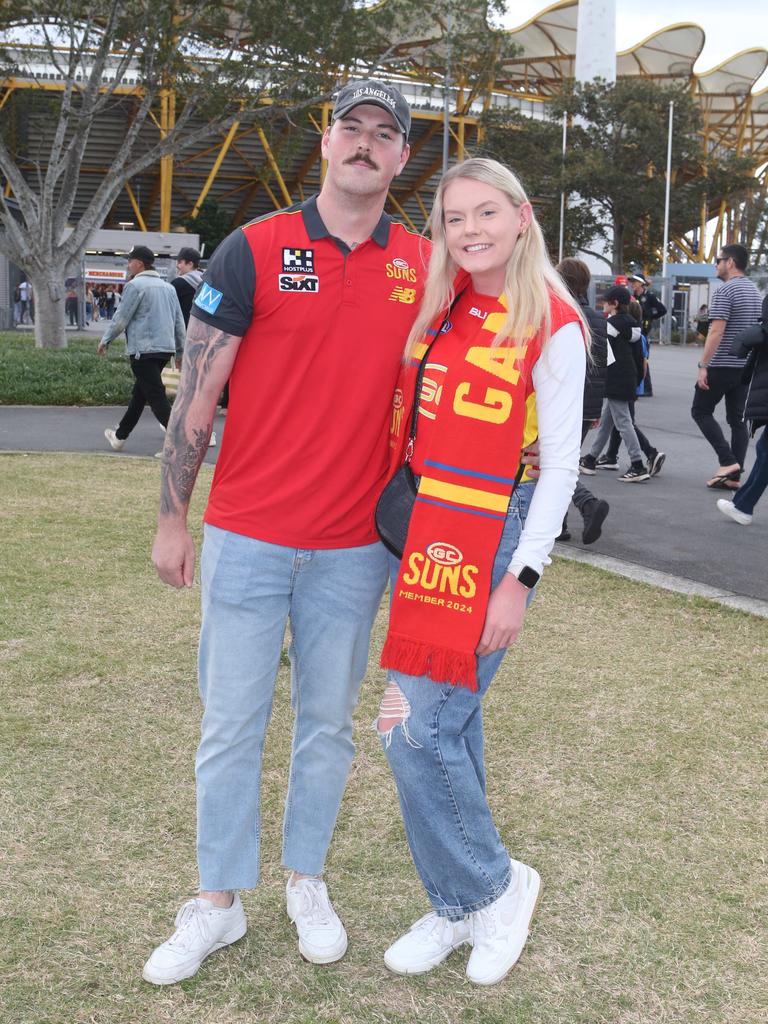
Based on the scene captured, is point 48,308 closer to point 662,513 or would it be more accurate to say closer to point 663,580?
point 662,513

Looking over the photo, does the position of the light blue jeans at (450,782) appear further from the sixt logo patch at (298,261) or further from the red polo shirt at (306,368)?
the sixt logo patch at (298,261)

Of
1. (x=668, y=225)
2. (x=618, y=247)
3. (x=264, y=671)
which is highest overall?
(x=668, y=225)

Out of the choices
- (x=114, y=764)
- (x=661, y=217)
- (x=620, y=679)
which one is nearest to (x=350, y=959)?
(x=114, y=764)

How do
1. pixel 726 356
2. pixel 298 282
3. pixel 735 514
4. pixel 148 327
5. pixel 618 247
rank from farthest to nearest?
pixel 618 247
pixel 148 327
pixel 726 356
pixel 735 514
pixel 298 282

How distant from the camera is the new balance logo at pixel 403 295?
8.44 ft

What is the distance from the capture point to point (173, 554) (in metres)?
2.66

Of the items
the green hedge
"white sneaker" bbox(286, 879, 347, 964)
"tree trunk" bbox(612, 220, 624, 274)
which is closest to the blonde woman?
"white sneaker" bbox(286, 879, 347, 964)

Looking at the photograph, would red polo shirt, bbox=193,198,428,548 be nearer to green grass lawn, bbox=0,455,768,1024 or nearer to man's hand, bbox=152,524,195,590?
man's hand, bbox=152,524,195,590

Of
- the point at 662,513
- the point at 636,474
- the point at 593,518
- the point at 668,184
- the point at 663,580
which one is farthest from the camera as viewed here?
the point at 668,184

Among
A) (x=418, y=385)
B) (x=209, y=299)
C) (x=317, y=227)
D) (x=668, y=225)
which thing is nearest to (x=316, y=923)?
(x=418, y=385)

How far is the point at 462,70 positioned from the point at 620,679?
20.7 metres

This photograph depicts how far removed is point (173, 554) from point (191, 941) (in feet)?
2.98

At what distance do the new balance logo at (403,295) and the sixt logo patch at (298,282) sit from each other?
0.19 meters

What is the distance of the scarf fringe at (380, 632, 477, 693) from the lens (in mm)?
2391
